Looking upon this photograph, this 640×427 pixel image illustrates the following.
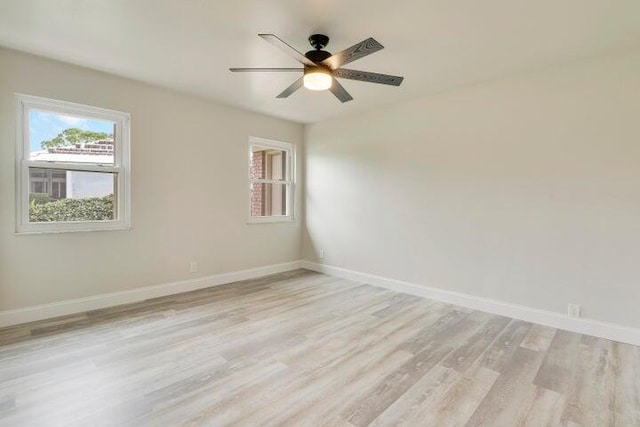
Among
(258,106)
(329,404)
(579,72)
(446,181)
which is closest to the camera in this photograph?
(329,404)

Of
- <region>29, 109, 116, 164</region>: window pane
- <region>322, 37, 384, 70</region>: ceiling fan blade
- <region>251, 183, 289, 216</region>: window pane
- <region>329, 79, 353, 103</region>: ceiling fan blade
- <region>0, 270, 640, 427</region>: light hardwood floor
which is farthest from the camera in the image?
<region>251, 183, 289, 216</region>: window pane

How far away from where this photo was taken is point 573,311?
306 cm

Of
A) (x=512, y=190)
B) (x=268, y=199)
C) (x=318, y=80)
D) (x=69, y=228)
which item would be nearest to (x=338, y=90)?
(x=318, y=80)

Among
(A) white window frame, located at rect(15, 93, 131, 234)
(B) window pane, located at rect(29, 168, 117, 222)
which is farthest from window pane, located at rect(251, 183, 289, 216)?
(B) window pane, located at rect(29, 168, 117, 222)

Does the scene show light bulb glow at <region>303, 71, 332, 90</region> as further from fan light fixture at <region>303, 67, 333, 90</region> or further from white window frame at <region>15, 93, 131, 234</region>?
white window frame at <region>15, 93, 131, 234</region>

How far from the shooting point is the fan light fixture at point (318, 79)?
2588 mm

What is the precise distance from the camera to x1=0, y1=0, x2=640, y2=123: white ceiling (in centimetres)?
223

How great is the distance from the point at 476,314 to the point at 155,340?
325cm

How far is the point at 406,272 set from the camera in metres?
4.30

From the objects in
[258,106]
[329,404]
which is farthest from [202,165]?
[329,404]

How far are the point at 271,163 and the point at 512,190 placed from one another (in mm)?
3732

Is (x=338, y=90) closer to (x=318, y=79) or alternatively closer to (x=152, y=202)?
(x=318, y=79)

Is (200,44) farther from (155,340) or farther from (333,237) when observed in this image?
(333,237)

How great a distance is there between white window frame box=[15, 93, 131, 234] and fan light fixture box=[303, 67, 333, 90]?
2.31m
